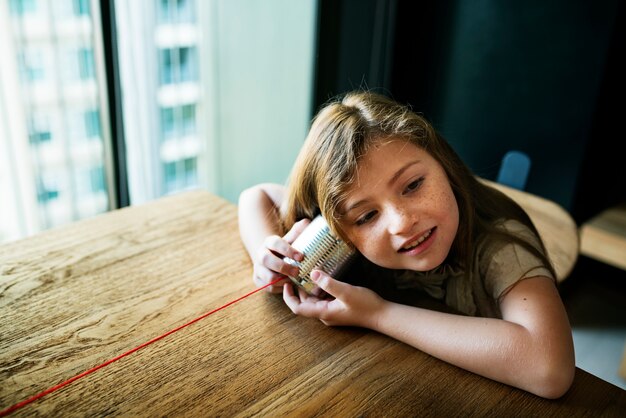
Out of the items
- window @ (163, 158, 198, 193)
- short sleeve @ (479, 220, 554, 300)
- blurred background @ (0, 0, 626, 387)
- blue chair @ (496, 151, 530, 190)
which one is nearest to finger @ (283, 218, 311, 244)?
short sleeve @ (479, 220, 554, 300)

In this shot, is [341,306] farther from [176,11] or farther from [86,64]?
[176,11]

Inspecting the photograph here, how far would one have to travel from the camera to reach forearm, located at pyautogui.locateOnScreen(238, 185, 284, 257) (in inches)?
41.4

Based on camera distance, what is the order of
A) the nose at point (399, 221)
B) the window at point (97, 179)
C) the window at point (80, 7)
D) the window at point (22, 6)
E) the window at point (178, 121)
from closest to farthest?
the nose at point (399, 221) < the window at point (22, 6) < the window at point (80, 7) < the window at point (97, 179) < the window at point (178, 121)

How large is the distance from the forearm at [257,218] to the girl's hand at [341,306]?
19cm

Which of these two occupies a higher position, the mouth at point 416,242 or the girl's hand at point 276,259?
the mouth at point 416,242

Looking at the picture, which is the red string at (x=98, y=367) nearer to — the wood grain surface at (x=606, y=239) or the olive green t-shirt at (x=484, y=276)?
the olive green t-shirt at (x=484, y=276)

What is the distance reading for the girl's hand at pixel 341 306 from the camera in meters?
0.85

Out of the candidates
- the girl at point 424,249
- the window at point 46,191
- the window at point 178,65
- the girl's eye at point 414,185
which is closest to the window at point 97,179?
the window at point 46,191

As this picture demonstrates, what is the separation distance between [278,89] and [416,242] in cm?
130

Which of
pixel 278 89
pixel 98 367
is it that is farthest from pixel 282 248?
pixel 278 89

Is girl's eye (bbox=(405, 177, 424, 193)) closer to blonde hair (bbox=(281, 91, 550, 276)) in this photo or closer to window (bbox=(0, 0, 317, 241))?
blonde hair (bbox=(281, 91, 550, 276))

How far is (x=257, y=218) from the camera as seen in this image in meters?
1.10

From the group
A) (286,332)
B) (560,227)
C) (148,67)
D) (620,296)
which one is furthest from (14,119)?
(620,296)

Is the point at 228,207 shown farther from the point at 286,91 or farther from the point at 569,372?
the point at 286,91
